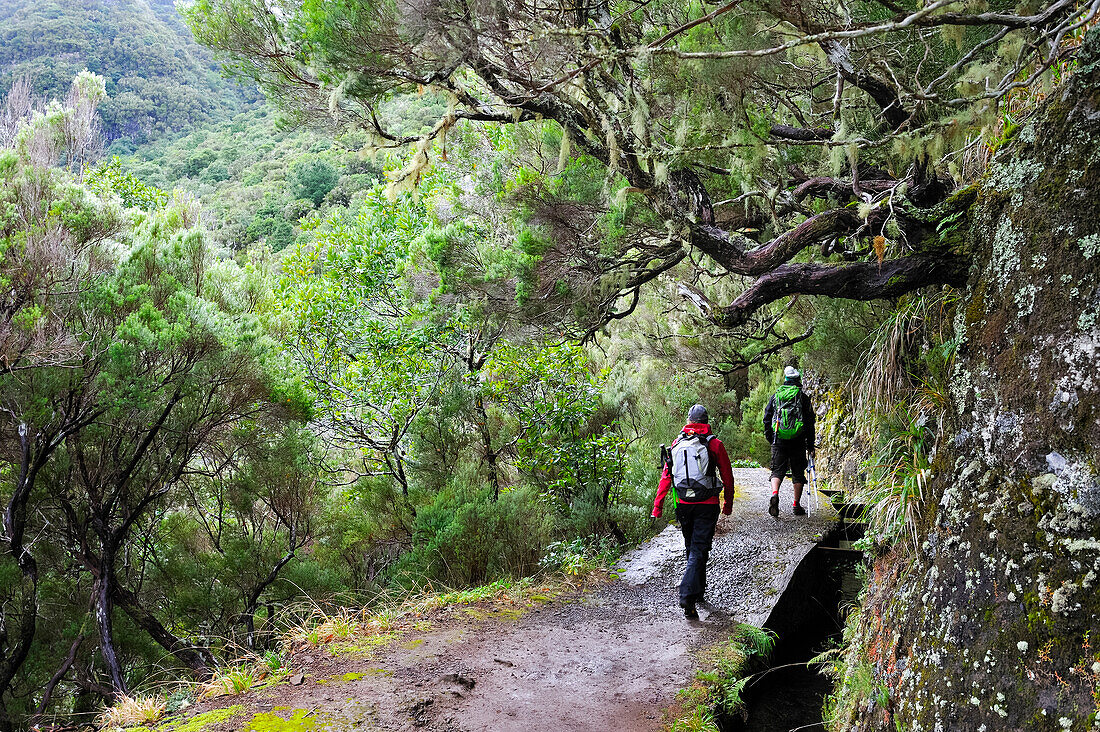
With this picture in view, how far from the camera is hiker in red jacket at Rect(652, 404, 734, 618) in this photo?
5777 mm

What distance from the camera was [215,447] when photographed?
10.2 metres

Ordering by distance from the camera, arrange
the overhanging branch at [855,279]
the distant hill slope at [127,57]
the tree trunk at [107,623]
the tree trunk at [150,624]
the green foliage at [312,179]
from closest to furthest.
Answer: the overhanging branch at [855,279], the tree trunk at [107,623], the tree trunk at [150,624], the green foliage at [312,179], the distant hill slope at [127,57]

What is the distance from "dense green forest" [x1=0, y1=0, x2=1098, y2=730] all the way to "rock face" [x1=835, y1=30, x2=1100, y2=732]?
0.23 meters

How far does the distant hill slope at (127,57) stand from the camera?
45250 mm

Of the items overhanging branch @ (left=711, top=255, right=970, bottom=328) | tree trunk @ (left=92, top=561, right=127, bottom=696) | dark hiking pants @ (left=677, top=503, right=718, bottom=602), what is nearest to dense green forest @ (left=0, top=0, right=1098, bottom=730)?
overhanging branch @ (left=711, top=255, right=970, bottom=328)

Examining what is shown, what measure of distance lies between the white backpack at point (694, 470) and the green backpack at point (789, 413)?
6.98 ft

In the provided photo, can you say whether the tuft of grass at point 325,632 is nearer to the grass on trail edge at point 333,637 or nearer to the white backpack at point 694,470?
the grass on trail edge at point 333,637

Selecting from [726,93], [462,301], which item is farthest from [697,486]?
[462,301]

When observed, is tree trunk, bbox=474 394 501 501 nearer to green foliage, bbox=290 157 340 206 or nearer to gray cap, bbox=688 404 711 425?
gray cap, bbox=688 404 711 425

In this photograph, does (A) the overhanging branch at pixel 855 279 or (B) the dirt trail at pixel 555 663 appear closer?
(A) the overhanging branch at pixel 855 279

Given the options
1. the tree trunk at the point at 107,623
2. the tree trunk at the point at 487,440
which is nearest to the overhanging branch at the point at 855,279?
the tree trunk at the point at 487,440

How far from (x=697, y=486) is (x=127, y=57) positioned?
225 ft

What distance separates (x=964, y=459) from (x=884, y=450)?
3.12 ft

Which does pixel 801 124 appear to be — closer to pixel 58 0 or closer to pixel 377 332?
pixel 377 332
